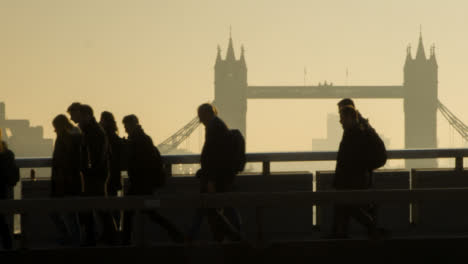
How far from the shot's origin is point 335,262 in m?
8.71

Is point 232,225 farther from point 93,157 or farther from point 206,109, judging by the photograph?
point 93,157

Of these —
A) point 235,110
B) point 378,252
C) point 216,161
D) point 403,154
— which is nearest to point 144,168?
point 216,161

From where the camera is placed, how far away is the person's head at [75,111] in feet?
32.8

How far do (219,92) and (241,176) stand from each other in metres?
132

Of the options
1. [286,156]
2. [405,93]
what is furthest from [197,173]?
[405,93]

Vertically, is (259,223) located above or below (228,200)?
below

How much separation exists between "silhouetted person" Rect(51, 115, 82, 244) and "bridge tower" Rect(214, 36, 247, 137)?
128 m

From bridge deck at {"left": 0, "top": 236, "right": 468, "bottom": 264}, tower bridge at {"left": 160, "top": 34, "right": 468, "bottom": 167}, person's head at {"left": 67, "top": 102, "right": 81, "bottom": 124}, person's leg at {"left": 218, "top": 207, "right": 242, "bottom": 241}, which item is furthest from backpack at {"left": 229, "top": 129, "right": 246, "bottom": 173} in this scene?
tower bridge at {"left": 160, "top": 34, "right": 468, "bottom": 167}

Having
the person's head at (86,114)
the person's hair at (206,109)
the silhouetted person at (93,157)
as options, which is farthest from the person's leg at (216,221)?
the person's head at (86,114)

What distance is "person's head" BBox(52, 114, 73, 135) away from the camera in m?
9.88

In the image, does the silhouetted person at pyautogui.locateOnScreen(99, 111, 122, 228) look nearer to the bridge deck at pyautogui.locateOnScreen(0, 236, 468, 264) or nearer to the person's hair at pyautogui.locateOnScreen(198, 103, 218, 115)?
the person's hair at pyautogui.locateOnScreen(198, 103, 218, 115)

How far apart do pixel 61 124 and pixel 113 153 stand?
3.12 feet

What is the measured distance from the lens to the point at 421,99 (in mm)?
141875

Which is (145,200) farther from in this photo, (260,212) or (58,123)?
(58,123)
